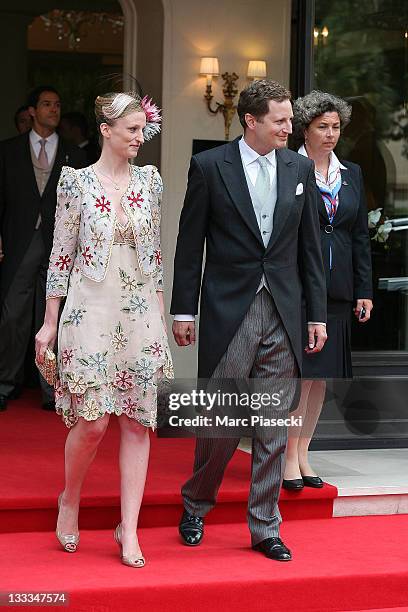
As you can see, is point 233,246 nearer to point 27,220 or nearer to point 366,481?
point 366,481

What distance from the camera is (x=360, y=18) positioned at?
7.01 m

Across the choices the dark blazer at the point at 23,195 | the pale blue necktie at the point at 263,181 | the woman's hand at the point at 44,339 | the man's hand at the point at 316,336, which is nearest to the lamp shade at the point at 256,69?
the dark blazer at the point at 23,195

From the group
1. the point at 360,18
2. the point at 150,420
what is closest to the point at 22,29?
the point at 360,18

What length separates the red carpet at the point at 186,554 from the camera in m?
4.40

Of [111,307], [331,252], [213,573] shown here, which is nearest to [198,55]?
[331,252]

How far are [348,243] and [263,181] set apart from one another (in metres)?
0.95

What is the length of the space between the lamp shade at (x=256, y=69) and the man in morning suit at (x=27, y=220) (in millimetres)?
1144

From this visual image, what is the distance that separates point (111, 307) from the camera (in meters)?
4.52

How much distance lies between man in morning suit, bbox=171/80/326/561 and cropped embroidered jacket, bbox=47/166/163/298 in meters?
0.26

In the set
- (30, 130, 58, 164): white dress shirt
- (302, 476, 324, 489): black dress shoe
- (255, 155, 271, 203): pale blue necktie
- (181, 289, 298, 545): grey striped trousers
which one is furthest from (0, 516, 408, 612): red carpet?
(30, 130, 58, 164): white dress shirt

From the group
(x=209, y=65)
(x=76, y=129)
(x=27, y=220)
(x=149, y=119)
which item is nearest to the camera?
(x=149, y=119)

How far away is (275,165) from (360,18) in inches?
98.9

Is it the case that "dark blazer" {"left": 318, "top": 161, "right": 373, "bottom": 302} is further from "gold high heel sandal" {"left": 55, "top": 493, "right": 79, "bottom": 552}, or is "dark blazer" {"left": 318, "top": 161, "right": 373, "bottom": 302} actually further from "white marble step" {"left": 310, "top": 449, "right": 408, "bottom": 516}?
"gold high heel sandal" {"left": 55, "top": 493, "right": 79, "bottom": 552}

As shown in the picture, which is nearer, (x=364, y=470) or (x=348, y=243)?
(x=348, y=243)
